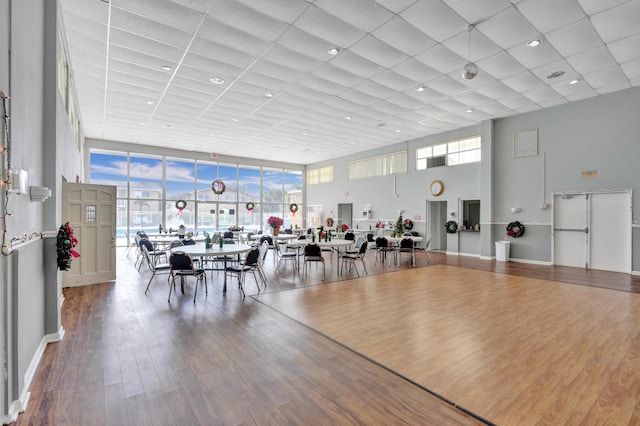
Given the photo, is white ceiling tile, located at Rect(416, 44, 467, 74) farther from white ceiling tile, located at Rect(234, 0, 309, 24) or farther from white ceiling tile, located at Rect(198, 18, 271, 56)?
white ceiling tile, located at Rect(198, 18, 271, 56)

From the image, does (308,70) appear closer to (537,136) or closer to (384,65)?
(384,65)

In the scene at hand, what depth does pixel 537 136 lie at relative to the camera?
868 centimetres

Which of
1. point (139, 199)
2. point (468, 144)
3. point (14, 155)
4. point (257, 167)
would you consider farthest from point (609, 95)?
point (139, 199)

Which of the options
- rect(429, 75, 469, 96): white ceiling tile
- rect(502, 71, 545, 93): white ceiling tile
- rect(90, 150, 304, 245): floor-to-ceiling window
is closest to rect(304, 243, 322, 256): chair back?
rect(429, 75, 469, 96): white ceiling tile

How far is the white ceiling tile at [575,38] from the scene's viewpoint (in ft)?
15.6

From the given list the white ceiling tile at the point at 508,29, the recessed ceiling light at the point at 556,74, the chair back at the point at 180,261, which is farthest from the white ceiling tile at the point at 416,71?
the chair back at the point at 180,261

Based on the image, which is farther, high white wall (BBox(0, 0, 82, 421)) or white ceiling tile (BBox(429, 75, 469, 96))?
white ceiling tile (BBox(429, 75, 469, 96))

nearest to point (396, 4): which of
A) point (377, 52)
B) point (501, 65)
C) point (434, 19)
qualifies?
point (434, 19)

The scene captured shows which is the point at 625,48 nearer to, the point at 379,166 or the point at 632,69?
the point at 632,69

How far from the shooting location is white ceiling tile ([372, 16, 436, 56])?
470 centimetres

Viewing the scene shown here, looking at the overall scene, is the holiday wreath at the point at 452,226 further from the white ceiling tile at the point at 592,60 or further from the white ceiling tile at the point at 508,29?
the white ceiling tile at the point at 508,29

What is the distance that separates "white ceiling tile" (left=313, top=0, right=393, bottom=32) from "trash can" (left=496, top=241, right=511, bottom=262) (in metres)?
7.46

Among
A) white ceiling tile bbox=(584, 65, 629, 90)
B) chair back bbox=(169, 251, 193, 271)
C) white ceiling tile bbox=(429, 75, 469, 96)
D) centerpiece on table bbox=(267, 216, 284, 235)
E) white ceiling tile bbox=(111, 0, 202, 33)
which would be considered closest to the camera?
white ceiling tile bbox=(111, 0, 202, 33)

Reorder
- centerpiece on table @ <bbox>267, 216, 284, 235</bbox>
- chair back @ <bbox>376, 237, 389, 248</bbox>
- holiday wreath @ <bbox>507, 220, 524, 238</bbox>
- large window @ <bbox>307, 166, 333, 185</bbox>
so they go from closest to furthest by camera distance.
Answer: centerpiece on table @ <bbox>267, 216, 284, 235</bbox>
chair back @ <bbox>376, 237, 389, 248</bbox>
holiday wreath @ <bbox>507, 220, 524, 238</bbox>
large window @ <bbox>307, 166, 333, 185</bbox>
